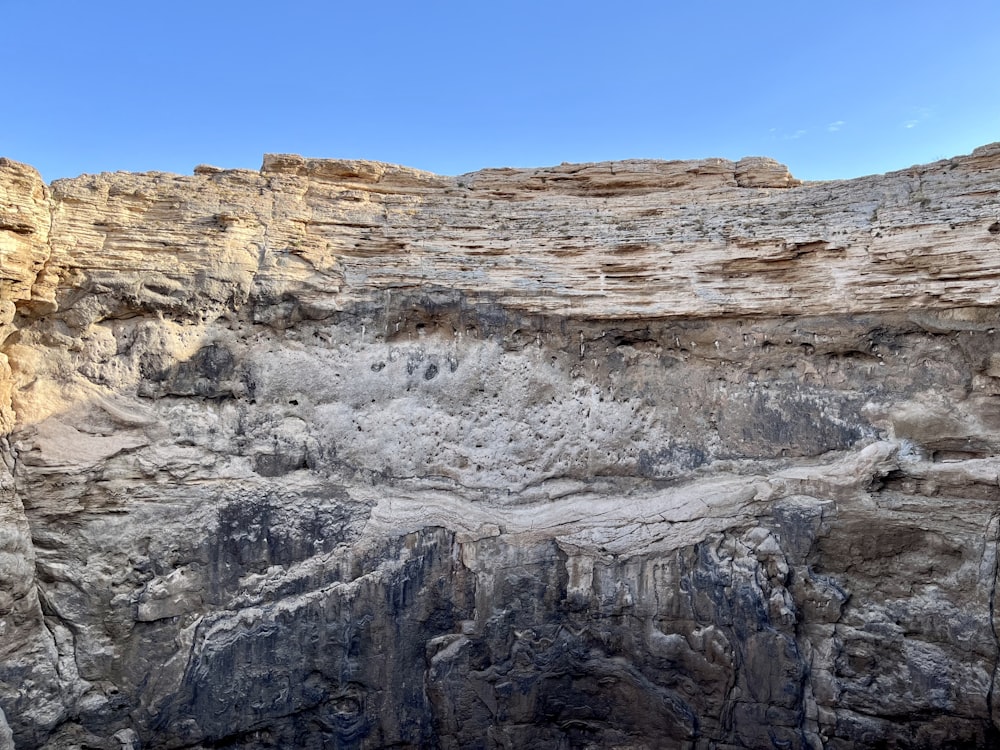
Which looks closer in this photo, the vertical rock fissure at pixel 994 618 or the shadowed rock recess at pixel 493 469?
the vertical rock fissure at pixel 994 618

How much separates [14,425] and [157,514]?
145cm

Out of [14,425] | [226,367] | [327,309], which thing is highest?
[327,309]

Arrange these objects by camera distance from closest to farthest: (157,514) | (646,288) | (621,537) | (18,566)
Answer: (18,566), (157,514), (621,537), (646,288)

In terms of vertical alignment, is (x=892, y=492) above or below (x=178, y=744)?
above

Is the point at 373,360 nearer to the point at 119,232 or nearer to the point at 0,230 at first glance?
the point at 119,232

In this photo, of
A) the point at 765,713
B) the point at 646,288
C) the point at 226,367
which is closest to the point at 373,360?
the point at 226,367

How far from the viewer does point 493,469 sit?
6758 millimetres

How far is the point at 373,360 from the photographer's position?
682cm

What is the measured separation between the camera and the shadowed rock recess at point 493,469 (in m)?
5.79

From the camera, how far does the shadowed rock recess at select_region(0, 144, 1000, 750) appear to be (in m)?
5.79

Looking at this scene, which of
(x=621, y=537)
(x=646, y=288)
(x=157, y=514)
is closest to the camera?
(x=157, y=514)

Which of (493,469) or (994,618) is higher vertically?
(493,469)

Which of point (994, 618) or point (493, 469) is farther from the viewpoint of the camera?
point (493, 469)

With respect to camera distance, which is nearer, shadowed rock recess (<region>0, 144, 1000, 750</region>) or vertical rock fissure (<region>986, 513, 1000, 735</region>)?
vertical rock fissure (<region>986, 513, 1000, 735</region>)
